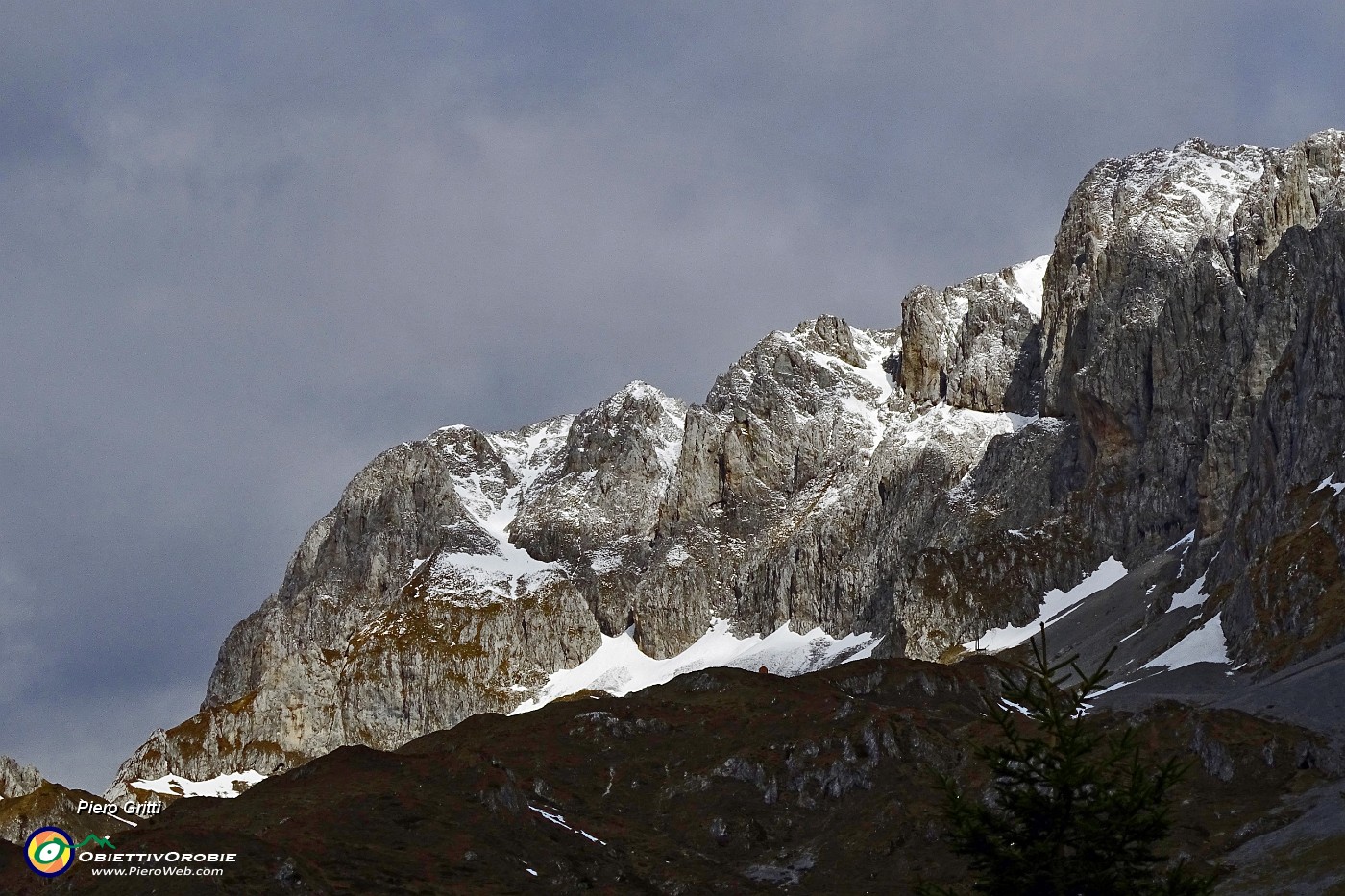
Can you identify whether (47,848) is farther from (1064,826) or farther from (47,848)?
(1064,826)

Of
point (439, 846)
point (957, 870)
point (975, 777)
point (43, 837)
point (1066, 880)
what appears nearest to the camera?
point (1066, 880)

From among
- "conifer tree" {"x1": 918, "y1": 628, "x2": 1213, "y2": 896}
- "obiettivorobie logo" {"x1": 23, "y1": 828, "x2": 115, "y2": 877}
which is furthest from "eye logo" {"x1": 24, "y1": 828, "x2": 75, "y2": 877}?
"conifer tree" {"x1": 918, "y1": 628, "x2": 1213, "y2": 896}

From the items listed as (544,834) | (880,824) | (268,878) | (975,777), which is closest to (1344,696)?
(975,777)

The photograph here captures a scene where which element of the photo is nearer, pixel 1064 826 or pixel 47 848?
pixel 1064 826

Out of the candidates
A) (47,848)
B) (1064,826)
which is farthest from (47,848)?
(1064,826)

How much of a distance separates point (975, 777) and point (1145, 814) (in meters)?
167

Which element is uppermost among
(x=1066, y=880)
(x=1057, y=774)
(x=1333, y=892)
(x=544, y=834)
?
(x=544, y=834)

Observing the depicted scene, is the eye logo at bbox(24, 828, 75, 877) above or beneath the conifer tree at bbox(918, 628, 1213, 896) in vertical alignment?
above

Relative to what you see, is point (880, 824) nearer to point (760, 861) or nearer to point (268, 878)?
point (760, 861)

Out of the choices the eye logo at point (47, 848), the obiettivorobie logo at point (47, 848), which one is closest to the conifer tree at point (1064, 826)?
the obiettivorobie logo at point (47, 848)

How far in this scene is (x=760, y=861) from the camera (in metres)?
192

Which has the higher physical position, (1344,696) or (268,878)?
(268,878)

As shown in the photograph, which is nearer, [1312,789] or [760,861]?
[1312,789]

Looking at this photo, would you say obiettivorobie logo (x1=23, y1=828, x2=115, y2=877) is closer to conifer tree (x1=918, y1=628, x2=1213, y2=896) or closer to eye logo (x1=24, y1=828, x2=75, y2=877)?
eye logo (x1=24, y1=828, x2=75, y2=877)
